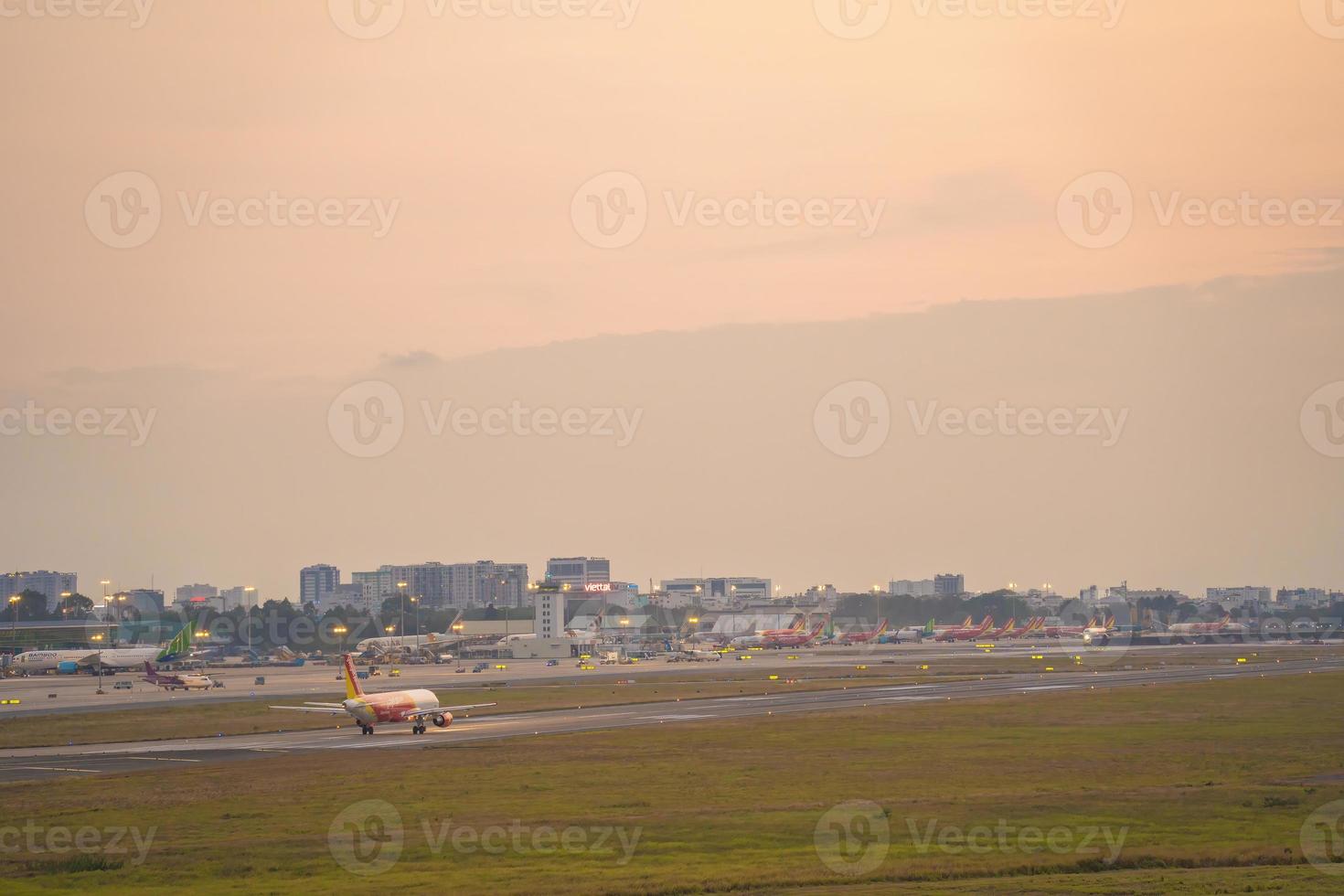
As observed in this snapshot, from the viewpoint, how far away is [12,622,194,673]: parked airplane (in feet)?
Answer: 576

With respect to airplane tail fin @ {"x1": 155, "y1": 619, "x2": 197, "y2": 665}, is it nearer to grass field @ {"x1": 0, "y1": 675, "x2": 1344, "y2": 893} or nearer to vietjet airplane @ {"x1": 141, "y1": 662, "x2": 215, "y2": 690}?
vietjet airplane @ {"x1": 141, "y1": 662, "x2": 215, "y2": 690}

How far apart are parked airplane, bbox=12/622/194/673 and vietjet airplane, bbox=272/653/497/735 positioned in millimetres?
102942

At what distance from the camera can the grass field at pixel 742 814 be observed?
3534 centimetres

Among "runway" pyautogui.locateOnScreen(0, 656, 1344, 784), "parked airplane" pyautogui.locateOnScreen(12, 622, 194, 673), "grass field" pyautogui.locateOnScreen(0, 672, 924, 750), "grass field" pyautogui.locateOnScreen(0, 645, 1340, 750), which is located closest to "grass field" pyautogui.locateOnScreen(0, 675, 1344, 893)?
"runway" pyautogui.locateOnScreen(0, 656, 1344, 784)

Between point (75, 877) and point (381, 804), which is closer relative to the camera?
point (75, 877)

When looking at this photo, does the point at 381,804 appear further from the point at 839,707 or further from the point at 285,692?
the point at 285,692

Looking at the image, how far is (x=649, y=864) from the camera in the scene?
3725 centimetres

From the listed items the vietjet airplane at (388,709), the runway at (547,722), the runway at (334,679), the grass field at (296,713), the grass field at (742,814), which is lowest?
the runway at (334,679)

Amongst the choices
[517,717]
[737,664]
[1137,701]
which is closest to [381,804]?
[517,717]

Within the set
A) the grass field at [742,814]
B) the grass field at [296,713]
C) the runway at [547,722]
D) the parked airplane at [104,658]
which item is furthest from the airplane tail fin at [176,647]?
the grass field at [742,814]

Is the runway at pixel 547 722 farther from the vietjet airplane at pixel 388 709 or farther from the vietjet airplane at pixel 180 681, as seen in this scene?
the vietjet airplane at pixel 180 681

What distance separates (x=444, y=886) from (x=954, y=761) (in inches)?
1230

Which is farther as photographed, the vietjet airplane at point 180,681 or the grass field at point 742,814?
the vietjet airplane at point 180,681

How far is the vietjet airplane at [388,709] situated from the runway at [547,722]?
84 centimetres
